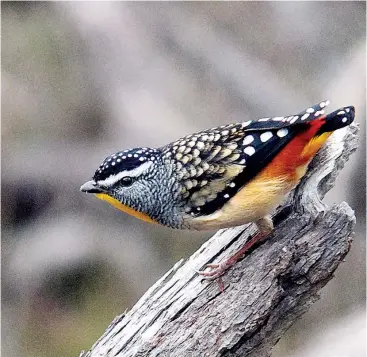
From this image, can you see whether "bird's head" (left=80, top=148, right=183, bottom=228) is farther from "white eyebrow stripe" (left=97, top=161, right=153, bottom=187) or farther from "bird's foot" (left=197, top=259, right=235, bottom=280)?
"bird's foot" (left=197, top=259, right=235, bottom=280)

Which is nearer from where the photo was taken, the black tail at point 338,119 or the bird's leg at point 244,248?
the black tail at point 338,119

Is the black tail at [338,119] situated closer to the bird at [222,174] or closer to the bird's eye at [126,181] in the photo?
the bird at [222,174]

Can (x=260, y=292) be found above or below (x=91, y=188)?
below

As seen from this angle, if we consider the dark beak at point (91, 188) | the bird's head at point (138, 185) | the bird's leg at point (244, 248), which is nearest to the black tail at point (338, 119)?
the bird's leg at point (244, 248)

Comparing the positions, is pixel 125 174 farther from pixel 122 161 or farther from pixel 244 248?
pixel 244 248

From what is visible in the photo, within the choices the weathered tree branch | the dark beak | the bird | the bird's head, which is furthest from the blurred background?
the dark beak

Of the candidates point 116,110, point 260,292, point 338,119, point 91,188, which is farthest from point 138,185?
point 116,110

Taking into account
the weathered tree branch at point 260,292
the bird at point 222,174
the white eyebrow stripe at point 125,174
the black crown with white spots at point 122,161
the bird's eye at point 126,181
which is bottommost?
the weathered tree branch at point 260,292

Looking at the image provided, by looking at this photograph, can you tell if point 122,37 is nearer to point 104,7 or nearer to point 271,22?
point 104,7
